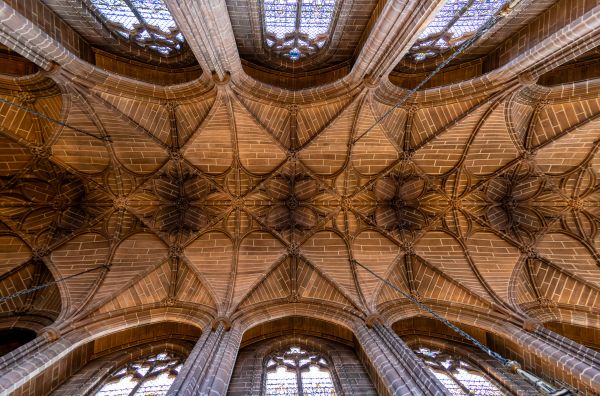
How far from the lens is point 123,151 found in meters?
11.3

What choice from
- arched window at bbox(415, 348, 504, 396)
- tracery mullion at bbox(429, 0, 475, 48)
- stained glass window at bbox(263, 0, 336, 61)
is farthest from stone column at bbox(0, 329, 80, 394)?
tracery mullion at bbox(429, 0, 475, 48)

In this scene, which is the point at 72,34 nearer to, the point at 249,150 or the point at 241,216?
the point at 249,150

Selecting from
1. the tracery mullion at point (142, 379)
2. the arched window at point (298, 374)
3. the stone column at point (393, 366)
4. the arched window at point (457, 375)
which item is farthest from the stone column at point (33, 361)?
the arched window at point (457, 375)

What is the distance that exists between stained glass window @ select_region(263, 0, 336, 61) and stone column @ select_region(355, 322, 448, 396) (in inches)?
281

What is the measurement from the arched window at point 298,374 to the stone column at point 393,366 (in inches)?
40.4

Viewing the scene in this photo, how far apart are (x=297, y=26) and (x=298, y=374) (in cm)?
821

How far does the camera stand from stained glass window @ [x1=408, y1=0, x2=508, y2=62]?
9.27m

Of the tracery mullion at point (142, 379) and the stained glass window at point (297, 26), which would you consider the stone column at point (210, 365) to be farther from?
Result: the stained glass window at point (297, 26)

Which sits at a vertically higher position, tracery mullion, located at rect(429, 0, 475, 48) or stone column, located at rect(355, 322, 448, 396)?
tracery mullion, located at rect(429, 0, 475, 48)

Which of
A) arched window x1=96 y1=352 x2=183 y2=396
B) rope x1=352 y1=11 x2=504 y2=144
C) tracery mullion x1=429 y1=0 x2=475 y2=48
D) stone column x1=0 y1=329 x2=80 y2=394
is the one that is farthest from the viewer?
tracery mullion x1=429 y1=0 x2=475 y2=48

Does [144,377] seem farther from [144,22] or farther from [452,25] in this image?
[452,25]

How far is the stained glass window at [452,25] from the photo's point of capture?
9273 millimetres

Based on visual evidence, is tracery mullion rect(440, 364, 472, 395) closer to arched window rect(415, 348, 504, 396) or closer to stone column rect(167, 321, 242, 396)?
arched window rect(415, 348, 504, 396)

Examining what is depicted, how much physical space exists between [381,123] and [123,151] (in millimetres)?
7126
